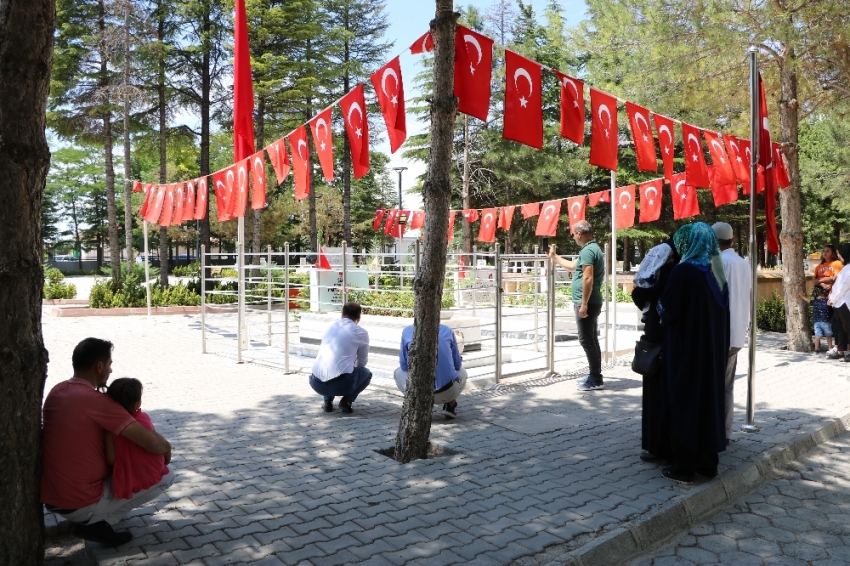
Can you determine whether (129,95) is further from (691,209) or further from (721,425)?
(721,425)

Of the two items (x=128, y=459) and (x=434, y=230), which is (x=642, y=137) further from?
(x=128, y=459)

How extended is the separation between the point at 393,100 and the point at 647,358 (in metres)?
3.74

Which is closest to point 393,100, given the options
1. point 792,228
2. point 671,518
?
point 671,518

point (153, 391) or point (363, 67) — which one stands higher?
point (363, 67)

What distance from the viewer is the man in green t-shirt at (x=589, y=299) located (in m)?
8.20

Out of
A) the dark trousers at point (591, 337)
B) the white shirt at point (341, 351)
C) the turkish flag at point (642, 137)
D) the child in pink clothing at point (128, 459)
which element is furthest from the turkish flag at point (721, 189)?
the child in pink clothing at point (128, 459)

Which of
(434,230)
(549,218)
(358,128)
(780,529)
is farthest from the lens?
(549,218)

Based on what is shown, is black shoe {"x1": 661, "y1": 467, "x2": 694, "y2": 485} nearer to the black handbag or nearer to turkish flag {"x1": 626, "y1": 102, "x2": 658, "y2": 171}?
the black handbag

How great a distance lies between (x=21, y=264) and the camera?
325cm

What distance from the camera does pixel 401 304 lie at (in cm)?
1248

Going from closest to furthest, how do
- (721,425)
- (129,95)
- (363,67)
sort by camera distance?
(721,425)
(129,95)
(363,67)

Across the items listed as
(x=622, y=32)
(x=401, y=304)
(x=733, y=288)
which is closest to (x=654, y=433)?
(x=733, y=288)

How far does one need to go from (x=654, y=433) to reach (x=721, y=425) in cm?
51

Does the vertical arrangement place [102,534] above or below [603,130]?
below
